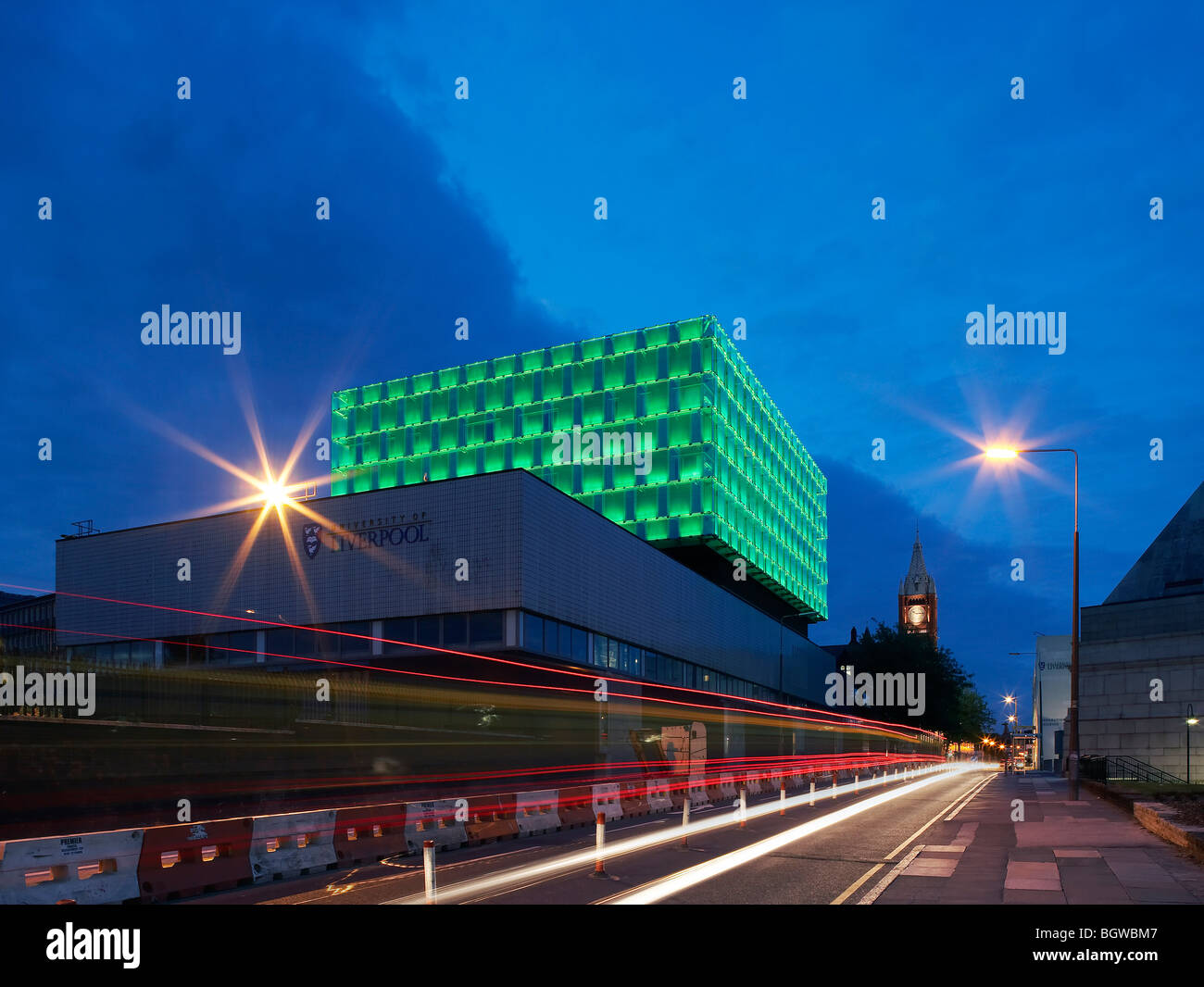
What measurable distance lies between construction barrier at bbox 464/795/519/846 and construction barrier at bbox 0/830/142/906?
7590 millimetres

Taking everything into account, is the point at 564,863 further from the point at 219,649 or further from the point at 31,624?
the point at 31,624

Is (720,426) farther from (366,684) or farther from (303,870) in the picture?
(303,870)

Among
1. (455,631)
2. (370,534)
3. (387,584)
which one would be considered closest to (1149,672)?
(455,631)

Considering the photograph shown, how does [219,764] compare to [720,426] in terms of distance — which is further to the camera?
[720,426]

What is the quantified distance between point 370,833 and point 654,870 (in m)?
4.98

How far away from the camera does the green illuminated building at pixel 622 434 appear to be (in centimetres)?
7506

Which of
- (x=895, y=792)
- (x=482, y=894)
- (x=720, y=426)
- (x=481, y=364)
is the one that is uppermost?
(x=481, y=364)

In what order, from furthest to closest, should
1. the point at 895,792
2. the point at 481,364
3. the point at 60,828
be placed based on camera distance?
the point at 481,364, the point at 895,792, the point at 60,828

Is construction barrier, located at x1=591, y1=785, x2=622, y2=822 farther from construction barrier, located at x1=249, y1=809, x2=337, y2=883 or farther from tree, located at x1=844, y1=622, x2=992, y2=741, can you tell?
tree, located at x1=844, y1=622, x2=992, y2=741

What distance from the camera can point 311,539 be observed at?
51.9 m
